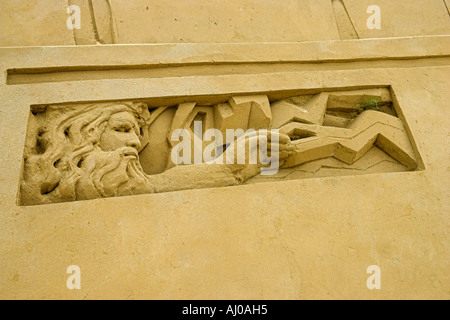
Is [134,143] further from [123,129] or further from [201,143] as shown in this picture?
[201,143]

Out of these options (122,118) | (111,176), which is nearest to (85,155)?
(111,176)

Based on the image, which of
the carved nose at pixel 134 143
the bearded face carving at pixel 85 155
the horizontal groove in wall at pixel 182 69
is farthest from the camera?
the horizontal groove in wall at pixel 182 69

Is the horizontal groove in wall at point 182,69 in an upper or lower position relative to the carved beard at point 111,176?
upper

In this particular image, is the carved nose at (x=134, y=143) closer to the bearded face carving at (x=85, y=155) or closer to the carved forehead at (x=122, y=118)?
the bearded face carving at (x=85, y=155)

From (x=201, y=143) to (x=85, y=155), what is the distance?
693mm

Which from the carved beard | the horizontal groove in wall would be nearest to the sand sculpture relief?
the carved beard

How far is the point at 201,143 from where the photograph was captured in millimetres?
2625

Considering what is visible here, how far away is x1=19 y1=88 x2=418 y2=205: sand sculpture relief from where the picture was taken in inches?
89.1

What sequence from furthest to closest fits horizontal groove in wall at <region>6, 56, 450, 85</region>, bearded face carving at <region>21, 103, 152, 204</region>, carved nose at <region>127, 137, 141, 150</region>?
horizontal groove in wall at <region>6, 56, 450, 85</region> → carved nose at <region>127, 137, 141, 150</region> → bearded face carving at <region>21, 103, 152, 204</region>

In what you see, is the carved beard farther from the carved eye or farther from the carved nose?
the carved eye

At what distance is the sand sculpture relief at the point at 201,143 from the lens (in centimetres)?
226

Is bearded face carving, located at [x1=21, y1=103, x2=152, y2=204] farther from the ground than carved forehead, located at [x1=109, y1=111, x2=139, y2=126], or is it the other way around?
carved forehead, located at [x1=109, y1=111, x2=139, y2=126]

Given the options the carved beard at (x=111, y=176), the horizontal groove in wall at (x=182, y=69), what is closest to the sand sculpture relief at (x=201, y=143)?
the carved beard at (x=111, y=176)
